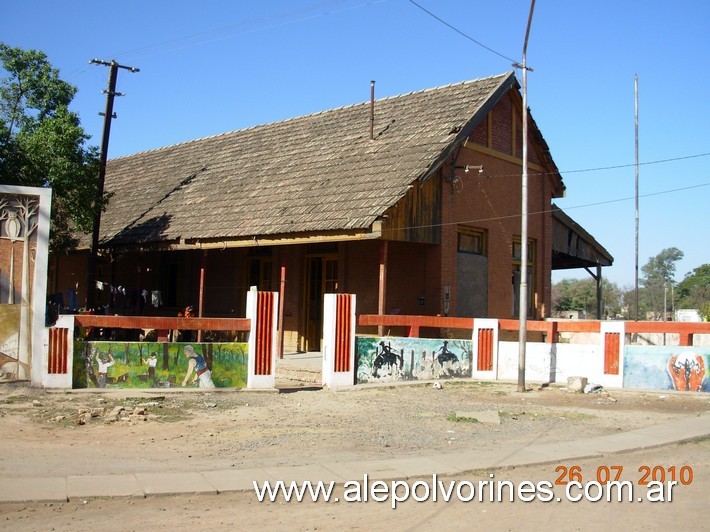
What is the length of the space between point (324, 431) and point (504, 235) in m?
12.0

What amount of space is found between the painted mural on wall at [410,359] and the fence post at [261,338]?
1.92 m

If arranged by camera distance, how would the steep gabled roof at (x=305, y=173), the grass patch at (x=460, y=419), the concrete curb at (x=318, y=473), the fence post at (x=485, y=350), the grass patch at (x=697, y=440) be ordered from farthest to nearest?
the steep gabled roof at (x=305, y=173)
the fence post at (x=485, y=350)
the grass patch at (x=460, y=419)
the grass patch at (x=697, y=440)
the concrete curb at (x=318, y=473)

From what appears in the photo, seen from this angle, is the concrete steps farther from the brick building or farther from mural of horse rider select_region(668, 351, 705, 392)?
mural of horse rider select_region(668, 351, 705, 392)

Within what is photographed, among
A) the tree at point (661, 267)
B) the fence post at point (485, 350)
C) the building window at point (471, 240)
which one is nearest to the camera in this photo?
the fence post at point (485, 350)

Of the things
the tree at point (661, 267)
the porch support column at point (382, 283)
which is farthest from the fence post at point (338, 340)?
the tree at point (661, 267)

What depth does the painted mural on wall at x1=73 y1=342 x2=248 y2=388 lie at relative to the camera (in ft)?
41.3

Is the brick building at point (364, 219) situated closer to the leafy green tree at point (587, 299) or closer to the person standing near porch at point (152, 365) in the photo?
the person standing near porch at point (152, 365)

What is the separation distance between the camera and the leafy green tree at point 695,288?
2844 inches

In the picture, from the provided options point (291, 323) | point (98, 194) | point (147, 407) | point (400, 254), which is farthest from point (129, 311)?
point (147, 407)

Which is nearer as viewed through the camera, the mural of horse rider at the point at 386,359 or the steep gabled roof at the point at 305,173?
the mural of horse rider at the point at 386,359

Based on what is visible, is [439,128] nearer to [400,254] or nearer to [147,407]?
[400,254]

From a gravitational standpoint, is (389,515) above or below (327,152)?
below

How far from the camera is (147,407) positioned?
11438 mm

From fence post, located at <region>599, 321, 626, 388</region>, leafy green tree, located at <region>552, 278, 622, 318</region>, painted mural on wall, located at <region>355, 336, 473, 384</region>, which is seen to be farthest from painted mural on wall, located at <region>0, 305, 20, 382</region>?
leafy green tree, located at <region>552, 278, 622, 318</region>
